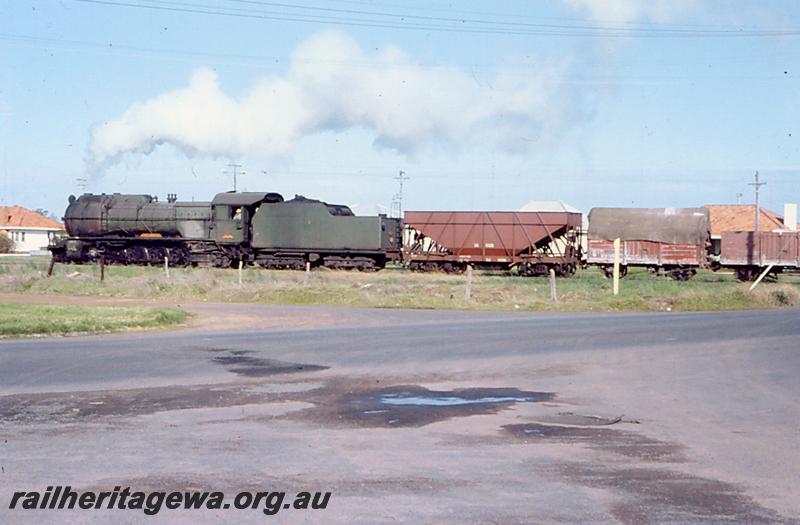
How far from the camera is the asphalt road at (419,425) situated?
23.0 feet

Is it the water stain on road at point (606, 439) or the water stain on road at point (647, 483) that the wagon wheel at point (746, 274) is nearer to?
the water stain on road at point (606, 439)

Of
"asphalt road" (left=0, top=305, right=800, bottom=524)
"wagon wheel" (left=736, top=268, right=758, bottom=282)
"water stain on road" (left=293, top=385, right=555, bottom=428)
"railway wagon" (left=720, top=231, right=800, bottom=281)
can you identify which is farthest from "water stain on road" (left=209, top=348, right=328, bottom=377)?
"wagon wheel" (left=736, top=268, right=758, bottom=282)

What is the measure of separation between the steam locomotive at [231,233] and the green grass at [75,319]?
832 inches

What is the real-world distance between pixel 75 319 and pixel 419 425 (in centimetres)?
1365

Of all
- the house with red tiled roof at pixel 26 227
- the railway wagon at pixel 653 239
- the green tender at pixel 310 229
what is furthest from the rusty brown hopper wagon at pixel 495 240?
the house with red tiled roof at pixel 26 227

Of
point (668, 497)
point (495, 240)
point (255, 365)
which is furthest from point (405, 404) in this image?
point (495, 240)

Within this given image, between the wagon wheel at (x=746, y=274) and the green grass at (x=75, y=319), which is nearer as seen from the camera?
the green grass at (x=75, y=319)

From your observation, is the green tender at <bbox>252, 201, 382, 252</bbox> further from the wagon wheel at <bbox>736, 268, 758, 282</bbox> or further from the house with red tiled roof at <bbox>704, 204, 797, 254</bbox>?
the house with red tiled roof at <bbox>704, 204, 797, 254</bbox>

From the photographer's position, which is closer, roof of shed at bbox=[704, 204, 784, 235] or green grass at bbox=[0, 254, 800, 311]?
green grass at bbox=[0, 254, 800, 311]

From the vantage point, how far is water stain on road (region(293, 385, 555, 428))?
1047cm

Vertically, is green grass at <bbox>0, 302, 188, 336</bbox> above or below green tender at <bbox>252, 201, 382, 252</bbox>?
below

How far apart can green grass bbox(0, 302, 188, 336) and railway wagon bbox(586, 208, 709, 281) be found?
2766 centimetres

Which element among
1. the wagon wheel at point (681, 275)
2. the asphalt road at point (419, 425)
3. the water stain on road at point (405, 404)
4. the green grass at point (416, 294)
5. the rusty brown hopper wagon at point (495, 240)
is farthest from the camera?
the wagon wheel at point (681, 275)

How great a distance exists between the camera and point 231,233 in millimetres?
47281
